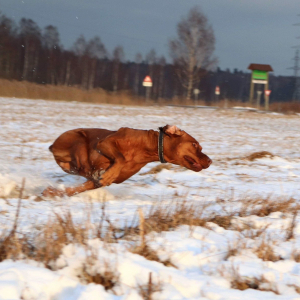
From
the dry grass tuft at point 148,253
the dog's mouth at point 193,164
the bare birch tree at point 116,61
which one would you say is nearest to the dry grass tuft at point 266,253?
the dry grass tuft at point 148,253

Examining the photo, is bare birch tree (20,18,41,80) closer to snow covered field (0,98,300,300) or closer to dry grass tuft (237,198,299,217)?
snow covered field (0,98,300,300)

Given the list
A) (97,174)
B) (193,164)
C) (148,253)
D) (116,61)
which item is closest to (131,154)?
(97,174)

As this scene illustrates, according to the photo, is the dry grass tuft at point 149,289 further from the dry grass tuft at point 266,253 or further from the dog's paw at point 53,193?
the dog's paw at point 53,193

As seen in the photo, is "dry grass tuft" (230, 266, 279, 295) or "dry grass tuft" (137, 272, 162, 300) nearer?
"dry grass tuft" (137, 272, 162, 300)

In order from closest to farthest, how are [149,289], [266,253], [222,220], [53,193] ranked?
[149,289] → [266,253] → [222,220] → [53,193]

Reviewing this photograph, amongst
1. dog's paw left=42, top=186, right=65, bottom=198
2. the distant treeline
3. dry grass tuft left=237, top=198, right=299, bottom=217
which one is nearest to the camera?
dry grass tuft left=237, top=198, right=299, bottom=217

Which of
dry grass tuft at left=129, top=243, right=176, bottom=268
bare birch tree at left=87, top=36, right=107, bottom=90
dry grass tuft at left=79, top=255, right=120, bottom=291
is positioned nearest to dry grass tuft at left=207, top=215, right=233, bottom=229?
dry grass tuft at left=129, top=243, right=176, bottom=268

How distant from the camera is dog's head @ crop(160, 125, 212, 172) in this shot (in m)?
4.71

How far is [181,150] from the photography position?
15.5 ft

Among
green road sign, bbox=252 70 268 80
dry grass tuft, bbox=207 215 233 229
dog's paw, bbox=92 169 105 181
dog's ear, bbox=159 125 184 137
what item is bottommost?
dry grass tuft, bbox=207 215 233 229

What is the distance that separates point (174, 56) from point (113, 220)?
40583mm

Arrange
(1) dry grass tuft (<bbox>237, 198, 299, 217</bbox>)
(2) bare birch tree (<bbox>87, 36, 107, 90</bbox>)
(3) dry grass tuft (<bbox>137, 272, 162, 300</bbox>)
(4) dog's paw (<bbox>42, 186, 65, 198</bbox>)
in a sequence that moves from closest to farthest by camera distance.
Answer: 1. (3) dry grass tuft (<bbox>137, 272, 162, 300</bbox>)
2. (1) dry grass tuft (<bbox>237, 198, 299, 217</bbox>)
3. (4) dog's paw (<bbox>42, 186, 65, 198</bbox>)
4. (2) bare birch tree (<bbox>87, 36, 107, 90</bbox>)

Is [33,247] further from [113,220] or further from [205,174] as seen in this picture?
[205,174]

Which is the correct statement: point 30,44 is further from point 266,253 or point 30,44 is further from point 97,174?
point 266,253
